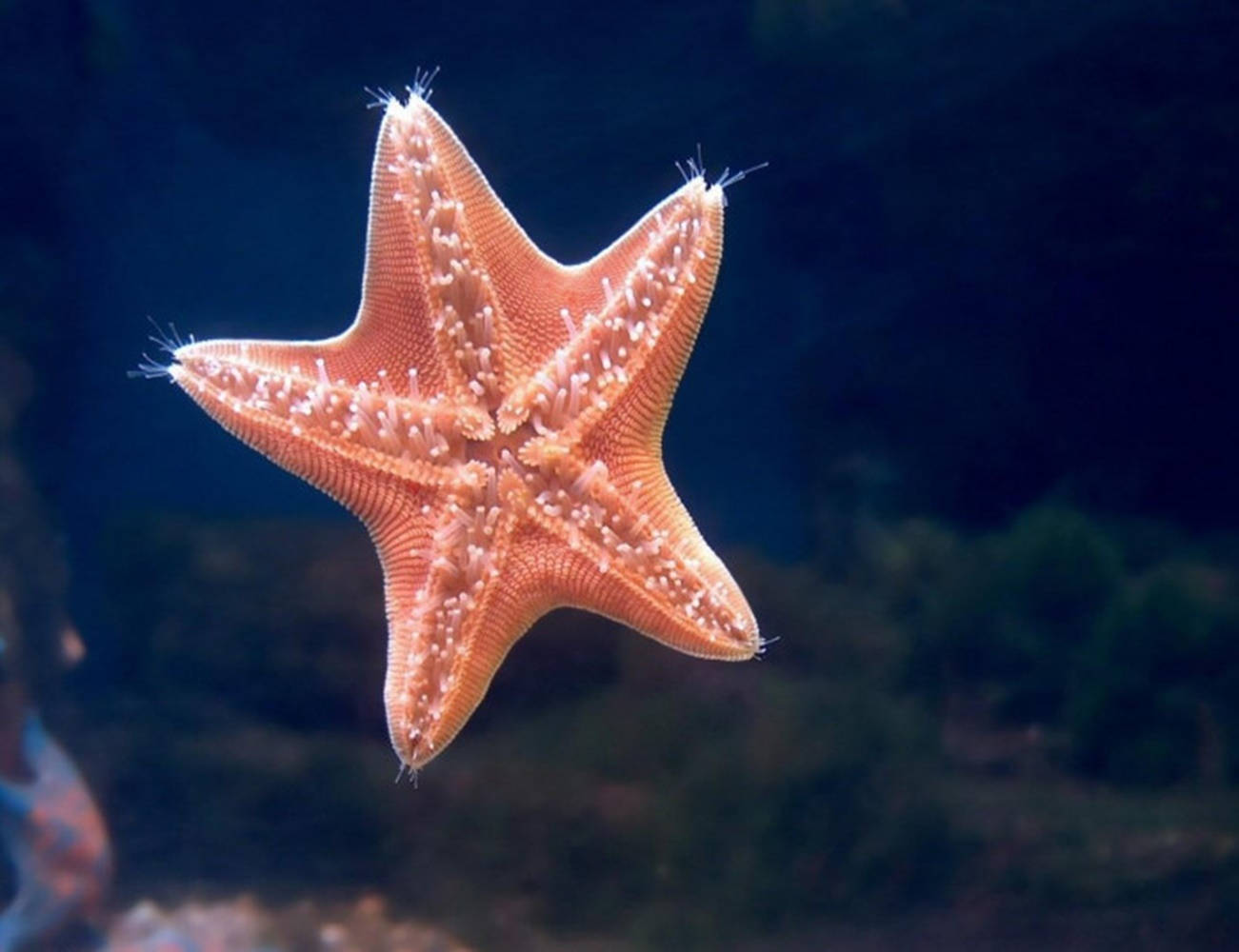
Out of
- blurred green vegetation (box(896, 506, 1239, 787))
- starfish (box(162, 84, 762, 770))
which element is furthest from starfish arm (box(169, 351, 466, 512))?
blurred green vegetation (box(896, 506, 1239, 787))

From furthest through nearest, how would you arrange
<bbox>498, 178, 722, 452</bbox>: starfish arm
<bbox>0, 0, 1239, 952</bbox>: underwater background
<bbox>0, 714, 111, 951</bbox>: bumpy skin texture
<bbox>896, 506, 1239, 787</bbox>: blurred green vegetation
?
<bbox>896, 506, 1239, 787</bbox>: blurred green vegetation → <bbox>0, 714, 111, 951</bbox>: bumpy skin texture → <bbox>0, 0, 1239, 952</bbox>: underwater background → <bbox>498, 178, 722, 452</bbox>: starfish arm

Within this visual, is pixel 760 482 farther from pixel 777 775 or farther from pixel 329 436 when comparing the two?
pixel 329 436

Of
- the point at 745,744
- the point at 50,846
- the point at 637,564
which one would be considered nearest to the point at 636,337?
the point at 637,564

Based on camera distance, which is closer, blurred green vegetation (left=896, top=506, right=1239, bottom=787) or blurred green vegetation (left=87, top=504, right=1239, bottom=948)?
blurred green vegetation (left=87, top=504, right=1239, bottom=948)

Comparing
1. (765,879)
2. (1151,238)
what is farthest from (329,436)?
(1151,238)

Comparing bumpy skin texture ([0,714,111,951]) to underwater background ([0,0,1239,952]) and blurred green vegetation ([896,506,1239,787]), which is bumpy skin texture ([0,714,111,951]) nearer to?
underwater background ([0,0,1239,952])

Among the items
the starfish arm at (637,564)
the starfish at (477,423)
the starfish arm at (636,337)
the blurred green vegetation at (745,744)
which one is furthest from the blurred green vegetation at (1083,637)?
the starfish arm at (636,337)
